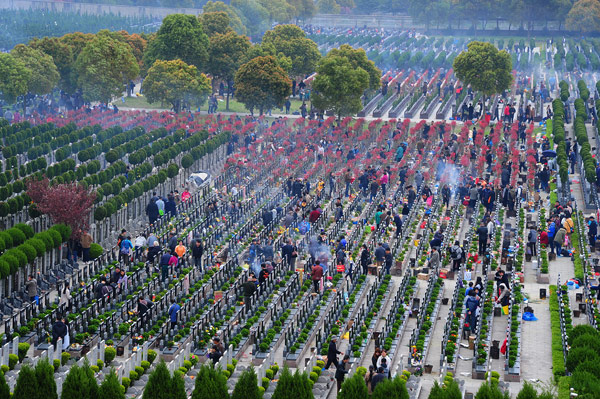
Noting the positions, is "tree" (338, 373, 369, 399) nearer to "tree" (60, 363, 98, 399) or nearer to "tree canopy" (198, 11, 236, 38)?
"tree" (60, 363, 98, 399)

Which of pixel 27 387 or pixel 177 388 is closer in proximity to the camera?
pixel 27 387

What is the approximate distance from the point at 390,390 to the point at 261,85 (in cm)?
5353

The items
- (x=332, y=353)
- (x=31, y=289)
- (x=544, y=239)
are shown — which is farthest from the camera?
(x=544, y=239)

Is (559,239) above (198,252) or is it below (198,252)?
below

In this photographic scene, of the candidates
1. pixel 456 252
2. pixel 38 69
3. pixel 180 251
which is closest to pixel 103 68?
pixel 38 69

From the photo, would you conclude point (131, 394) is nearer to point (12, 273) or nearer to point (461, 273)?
point (12, 273)

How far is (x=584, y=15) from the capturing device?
14662 cm

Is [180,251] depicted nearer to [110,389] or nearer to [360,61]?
[110,389]

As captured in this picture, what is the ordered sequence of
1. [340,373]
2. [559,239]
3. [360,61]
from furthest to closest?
[360,61] → [559,239] → [340,373]

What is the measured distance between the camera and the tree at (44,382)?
1008 inches

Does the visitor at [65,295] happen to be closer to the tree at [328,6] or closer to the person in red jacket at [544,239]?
the person in red jacket at [544,239]

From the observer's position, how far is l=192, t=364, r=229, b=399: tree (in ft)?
84.0

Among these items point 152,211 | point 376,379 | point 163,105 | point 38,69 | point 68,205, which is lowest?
point 163,105

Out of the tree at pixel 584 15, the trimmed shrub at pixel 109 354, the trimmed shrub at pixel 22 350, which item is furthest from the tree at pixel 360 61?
the tree at pixel 584 15
